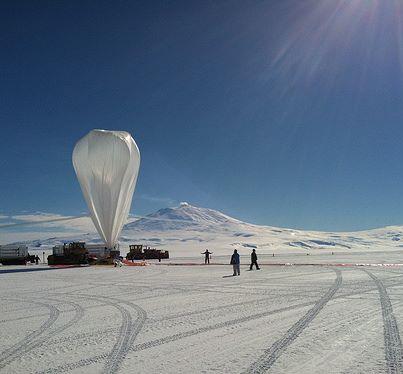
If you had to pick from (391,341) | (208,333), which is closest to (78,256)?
(208,333)

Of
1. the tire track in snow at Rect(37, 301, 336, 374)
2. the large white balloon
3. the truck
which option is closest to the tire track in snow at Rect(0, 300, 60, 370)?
the tire track in snow at Rect(37, 301, 336, 374)

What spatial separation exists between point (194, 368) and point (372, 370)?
2227 mm

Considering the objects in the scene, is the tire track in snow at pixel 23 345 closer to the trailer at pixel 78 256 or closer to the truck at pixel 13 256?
the trailer at pixel 78 256

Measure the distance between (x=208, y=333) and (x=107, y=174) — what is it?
2937 cm

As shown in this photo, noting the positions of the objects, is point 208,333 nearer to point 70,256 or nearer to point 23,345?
point 23,345

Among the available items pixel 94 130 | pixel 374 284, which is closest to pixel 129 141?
pixel 94 130

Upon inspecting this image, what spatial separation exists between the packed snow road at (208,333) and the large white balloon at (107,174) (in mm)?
22816

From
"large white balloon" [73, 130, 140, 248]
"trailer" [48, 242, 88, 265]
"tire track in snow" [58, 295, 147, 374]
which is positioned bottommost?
"tire track in snow" [58, 295, 147, 374]

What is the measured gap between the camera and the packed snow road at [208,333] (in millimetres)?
5445

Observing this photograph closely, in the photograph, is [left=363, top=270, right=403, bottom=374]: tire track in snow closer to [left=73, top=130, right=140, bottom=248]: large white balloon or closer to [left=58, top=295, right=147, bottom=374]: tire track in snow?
[left=58, top=295, right=147, bottom=374]: tire track in snow

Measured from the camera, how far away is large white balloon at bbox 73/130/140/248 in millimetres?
34500

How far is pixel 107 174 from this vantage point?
116ft

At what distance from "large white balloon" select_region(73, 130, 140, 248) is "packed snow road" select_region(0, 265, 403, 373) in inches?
898

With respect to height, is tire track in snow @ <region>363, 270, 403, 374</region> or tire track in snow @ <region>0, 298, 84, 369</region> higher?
tire track in snow @ <region>363, 270, 403, 374</region>
